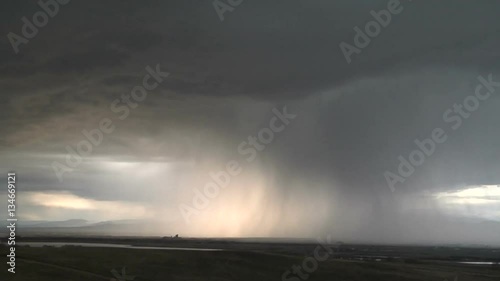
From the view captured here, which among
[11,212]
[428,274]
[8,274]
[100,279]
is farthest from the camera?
[428,274]

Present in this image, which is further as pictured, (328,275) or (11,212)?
(328,275)

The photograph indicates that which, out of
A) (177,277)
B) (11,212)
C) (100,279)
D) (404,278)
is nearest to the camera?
(11,212)

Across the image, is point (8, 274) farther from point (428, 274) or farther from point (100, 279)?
point (428, 274)

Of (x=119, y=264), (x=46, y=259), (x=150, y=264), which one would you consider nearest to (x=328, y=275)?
(x=150, y=264)

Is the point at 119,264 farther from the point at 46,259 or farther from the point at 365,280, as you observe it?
the point at 365,280

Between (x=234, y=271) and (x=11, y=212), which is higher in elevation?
(x=11, y=212)

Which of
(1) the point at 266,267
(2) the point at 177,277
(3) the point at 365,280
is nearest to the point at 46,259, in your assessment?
(2) the point at 177,277

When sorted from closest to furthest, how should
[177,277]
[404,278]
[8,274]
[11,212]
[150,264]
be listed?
[11,212] → [8,274] → [177,277] → [150,264] → [404,278]

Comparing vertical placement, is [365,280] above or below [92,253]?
below

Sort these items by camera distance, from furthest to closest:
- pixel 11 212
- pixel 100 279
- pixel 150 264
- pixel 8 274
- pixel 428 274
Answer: pixel 428 274 < pixel 150 264 < pixel 100 279 < pixel 8 274 < pixel 11 212
